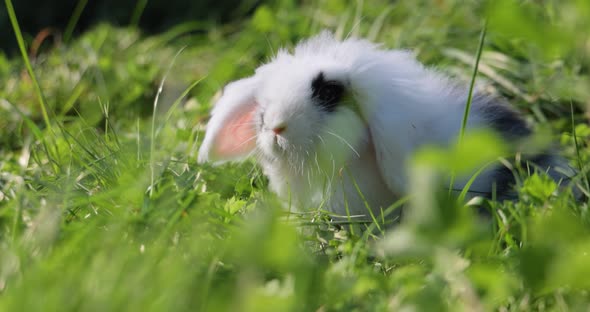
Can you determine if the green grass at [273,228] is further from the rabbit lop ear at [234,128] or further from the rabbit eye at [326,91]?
the rabbit eye at [326,91]

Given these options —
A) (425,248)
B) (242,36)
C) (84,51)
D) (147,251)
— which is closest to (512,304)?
(425,248)

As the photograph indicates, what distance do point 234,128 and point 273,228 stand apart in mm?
972

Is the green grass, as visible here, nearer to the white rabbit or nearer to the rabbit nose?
the white rabbit

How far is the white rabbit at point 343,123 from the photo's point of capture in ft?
5.63

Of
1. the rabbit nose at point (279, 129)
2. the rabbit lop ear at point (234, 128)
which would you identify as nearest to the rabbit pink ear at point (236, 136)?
the rabbit lop ear at point (234, 128)

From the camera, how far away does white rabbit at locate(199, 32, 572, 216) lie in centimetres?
171

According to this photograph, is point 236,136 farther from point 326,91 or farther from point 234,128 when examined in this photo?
point 326,91

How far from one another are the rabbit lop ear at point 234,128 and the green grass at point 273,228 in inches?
2.8

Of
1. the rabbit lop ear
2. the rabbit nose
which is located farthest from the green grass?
the rabbit nose

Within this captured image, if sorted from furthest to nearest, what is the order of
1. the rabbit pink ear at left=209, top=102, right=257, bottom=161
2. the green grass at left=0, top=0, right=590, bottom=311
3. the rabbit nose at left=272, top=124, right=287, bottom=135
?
1. the rabbit pink ear at left=209, top=102, right=257, bottom=161
2. the rabbit nose at left=272, top=124, right=287, bottom=135
3. the green grass at left=0, top=0, right=590, bottom=311

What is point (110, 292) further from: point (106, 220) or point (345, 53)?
point (345, 53)

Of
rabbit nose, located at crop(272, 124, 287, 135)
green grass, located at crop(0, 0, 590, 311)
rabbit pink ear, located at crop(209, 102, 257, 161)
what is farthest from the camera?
rabbit pink ear, located at crop(209, 102, 257, 161)

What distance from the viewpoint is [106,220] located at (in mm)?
1498

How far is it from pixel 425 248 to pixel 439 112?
888 millimetres
